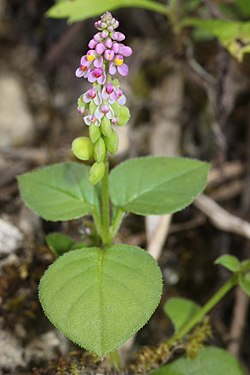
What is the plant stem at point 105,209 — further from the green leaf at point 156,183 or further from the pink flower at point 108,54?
the pink flower at point 108,54

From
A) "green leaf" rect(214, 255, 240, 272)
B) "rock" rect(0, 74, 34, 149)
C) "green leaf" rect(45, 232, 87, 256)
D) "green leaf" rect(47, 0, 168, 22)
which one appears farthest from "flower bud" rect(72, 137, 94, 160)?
"rock" rect(0, 74, 34, 149)

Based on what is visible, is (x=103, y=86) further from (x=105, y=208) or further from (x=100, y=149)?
(x=105, y=208)

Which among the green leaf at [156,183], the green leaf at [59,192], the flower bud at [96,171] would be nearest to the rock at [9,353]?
the green leaf at [59,192]

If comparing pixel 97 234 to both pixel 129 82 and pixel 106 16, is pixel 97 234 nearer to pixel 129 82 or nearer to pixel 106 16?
pixel 106 16

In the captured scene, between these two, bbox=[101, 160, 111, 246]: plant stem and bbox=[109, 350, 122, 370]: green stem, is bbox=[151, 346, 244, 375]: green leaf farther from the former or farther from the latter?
bbox=[101, 160, 111, 246]: plant stem

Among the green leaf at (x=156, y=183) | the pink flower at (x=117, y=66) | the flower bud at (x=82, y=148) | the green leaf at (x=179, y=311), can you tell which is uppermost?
the pink flower at (x=117, y=66)

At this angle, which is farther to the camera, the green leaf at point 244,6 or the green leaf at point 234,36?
the green leaf at point 244,6

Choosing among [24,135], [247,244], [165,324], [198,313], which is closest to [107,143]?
[198,313]
